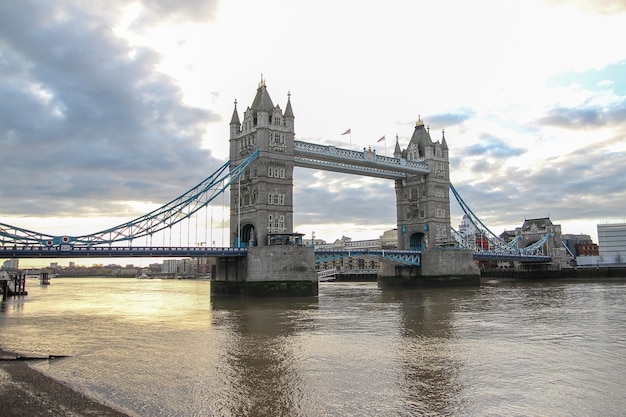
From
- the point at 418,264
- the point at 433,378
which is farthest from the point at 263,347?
the point at 418,264

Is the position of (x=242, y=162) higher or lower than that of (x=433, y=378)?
higher

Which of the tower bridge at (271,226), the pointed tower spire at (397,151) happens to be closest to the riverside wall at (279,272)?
the tower bridge at (271,226)

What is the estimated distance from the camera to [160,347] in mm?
21578

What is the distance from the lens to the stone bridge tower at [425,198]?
71938 millimetres

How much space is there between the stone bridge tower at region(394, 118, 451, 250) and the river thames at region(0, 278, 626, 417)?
39499 mm

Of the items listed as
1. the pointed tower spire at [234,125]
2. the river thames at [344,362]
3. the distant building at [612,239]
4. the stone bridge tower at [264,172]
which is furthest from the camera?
the distant building at [612,239]

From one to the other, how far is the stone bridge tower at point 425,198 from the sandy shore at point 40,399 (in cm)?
6139

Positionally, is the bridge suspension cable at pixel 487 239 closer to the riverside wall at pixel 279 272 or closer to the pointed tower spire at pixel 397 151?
the pointed tower spire at pixel 397 151

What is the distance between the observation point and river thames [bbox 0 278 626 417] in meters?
12.9

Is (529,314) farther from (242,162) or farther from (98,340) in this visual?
(242,162)

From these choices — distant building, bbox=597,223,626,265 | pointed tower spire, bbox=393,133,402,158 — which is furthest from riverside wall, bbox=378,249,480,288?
distant building, bbox=597,223,626,265

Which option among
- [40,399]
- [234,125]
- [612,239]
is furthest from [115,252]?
[612,239]

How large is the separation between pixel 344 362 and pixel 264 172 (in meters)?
35.7

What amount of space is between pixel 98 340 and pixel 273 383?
40.4 feet
